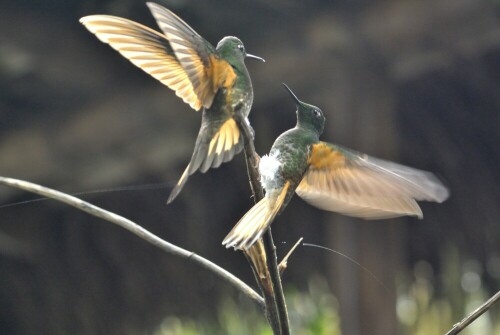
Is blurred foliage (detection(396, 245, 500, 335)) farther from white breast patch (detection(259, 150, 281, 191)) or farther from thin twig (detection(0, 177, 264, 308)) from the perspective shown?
thin twig (detection(0, 177, 264, 308))

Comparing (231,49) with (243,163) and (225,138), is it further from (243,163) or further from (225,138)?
(243,163)

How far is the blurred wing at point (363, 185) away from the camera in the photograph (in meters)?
1.09

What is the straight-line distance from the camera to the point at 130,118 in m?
2.86

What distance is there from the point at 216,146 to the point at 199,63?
3.7 inches

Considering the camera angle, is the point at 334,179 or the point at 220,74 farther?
the point at 334,179

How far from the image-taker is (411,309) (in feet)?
10.4

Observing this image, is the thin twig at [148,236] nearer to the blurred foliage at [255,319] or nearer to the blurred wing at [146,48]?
the blurred wing at [146,48]

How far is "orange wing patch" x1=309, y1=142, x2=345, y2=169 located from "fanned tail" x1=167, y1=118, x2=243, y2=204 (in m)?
0.17

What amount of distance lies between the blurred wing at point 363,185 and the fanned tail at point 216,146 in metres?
0.13

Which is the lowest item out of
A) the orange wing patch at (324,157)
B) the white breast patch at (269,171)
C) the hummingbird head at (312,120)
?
the white breast patch at (269,171)

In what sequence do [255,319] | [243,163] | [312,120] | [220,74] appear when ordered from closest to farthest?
[220,74]
[312,120]
[243,163]
[255,319]

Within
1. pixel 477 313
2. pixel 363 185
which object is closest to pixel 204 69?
pixel 363 185

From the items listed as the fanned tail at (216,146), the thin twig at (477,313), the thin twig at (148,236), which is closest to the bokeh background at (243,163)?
the fanned tail at (216,146)

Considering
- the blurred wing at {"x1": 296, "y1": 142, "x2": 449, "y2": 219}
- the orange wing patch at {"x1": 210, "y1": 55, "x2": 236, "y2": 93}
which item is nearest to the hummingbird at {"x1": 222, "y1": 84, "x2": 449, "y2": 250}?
the blurred wing at {"x1": 296, "y1": 142, "x2": 449, "y2": 219}
